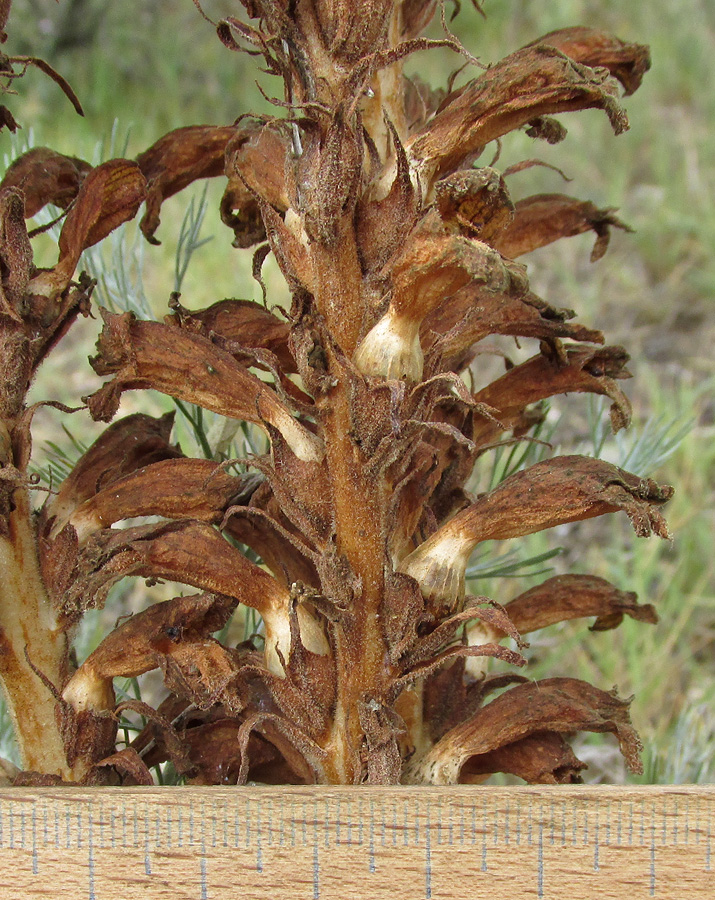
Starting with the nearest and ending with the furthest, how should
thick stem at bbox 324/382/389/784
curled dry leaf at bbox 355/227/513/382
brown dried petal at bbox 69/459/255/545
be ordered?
curled dry leaf at bbox 355/227/513/382 < thick stem at bbox 324/382/389/784 < brown dried petal at bbox 69/459/255/545

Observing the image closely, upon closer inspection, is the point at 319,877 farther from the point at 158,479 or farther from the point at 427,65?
the point at 427,65

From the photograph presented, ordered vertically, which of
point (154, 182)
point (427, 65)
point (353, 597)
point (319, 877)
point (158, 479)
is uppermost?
point (427, 65)

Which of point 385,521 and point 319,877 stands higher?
point 385,521

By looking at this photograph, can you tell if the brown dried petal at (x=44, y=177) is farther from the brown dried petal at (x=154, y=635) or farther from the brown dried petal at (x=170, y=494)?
the brown dried petal at (x=154, y=635)

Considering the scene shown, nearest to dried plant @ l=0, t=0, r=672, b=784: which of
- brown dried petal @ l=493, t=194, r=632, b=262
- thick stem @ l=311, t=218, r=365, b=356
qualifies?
thick stem @ l=311, t=218, r=365, b=356

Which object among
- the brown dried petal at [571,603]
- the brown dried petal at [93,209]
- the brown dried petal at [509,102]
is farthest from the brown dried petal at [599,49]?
the brown dried petal at [571,603]

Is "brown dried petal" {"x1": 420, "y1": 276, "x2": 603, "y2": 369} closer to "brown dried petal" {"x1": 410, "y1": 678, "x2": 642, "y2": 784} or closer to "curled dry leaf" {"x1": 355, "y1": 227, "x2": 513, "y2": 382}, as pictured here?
"curled dry leaf" {"x1": 355, "y1": 227, "x2": 513, "y2": 382}

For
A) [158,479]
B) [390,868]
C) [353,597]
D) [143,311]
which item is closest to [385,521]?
[353,597]
